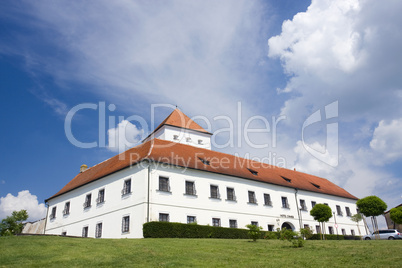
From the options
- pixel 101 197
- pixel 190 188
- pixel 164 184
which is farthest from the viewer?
pixel 101 197

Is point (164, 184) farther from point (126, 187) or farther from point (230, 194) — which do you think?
point (230, 194)

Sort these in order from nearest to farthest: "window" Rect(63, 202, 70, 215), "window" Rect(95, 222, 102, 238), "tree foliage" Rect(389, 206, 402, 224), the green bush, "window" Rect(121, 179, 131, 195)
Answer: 1. the green bush
2. "window" Rect(121, 179, 131, 195)
3. "window" Rect(95, 222, 102, 238)
4. "tree foliage" Rect(389, 206, 402, 224)
5. "window" Rect(63, 202, 70, 215)

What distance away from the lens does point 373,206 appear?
34.9 meters

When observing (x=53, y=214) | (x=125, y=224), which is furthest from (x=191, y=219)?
(x=53, y=214)

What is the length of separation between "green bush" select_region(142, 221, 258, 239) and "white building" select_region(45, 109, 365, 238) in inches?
65.9

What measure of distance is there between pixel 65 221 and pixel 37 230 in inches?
354

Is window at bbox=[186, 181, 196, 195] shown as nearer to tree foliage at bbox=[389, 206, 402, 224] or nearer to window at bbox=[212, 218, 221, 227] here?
window at bbox=[212, 218, 221, 227]

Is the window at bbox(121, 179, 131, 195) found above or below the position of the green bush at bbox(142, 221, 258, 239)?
above

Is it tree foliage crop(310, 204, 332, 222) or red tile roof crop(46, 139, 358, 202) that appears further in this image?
tree foliage crop(310, 204, 332, 222)

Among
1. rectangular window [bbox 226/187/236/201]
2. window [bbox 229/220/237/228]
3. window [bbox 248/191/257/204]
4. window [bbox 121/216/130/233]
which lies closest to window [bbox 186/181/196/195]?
rectangular window [bbox 226/187/236/201]

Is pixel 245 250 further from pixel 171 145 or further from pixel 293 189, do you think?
pixel 293 189

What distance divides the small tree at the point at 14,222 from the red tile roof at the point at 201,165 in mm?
6695

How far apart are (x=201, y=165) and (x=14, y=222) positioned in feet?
82.4

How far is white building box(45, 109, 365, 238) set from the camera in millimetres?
28969
